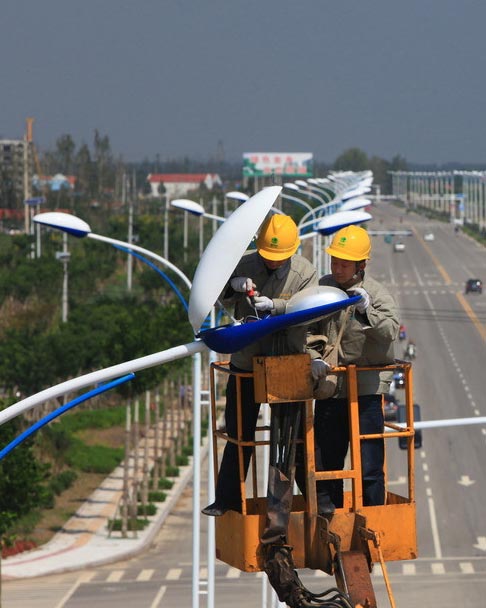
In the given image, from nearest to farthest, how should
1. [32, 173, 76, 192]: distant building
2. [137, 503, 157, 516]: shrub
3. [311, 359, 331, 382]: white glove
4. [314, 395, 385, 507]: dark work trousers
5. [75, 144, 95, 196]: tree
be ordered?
[311, 359, 331, 382]: white glove < [314, 395, 385, 507]: dark work trousers < [137, 503, 157, 516]: shrub < [32, 173, 76, 192]: distant building < [75, 144, 95, 196]: tree

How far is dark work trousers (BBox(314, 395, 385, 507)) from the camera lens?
11.9 m

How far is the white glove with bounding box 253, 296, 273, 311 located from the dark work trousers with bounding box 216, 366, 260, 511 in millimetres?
891

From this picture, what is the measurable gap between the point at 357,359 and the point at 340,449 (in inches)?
28.9

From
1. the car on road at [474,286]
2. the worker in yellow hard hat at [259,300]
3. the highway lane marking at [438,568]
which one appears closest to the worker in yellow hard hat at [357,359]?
the worker in yellow hard hat at [259,300]

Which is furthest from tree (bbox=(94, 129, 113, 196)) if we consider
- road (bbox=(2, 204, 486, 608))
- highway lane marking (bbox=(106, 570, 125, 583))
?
highway lane marking (bbox=(106, 570, 125, 583))

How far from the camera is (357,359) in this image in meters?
11.8

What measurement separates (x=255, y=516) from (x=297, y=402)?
978 millimetres

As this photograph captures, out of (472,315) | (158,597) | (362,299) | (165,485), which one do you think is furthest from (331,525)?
(472,315)

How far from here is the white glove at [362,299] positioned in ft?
36.6

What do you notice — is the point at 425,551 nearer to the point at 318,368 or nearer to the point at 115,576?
the point at 115,576

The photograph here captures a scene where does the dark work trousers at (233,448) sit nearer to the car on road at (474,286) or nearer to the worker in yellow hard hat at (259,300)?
the worker in yellow hard hat at (259,300)

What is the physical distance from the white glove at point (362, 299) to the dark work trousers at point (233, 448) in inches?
42.8

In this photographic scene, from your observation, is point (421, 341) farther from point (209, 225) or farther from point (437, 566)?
point (209, 225)

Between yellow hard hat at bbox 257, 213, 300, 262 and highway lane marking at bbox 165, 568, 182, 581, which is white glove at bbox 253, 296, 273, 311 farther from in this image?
highway lane marking at bbox 165, 568, 182, 581
